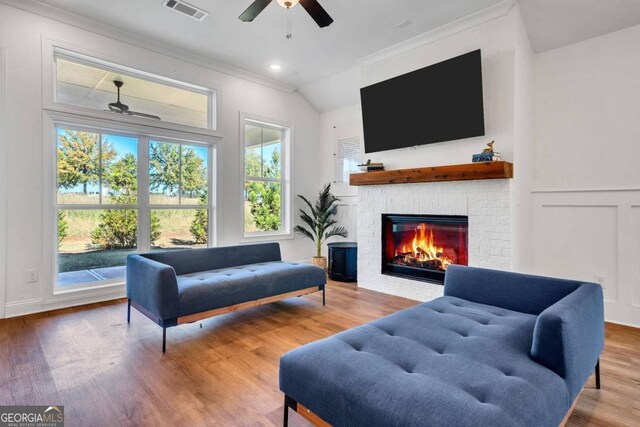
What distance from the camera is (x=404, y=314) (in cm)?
196

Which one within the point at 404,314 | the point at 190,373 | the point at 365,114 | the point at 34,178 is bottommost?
the point at 190,373

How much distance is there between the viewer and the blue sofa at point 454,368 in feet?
3.55

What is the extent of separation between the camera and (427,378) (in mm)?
1227

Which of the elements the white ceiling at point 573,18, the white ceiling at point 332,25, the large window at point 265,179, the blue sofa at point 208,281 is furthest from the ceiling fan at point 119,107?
the white ceiling at point 573,18

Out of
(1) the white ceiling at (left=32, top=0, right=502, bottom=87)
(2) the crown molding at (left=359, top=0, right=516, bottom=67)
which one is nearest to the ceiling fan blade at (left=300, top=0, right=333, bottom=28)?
(1) the white ceiling at (left=32, top=0, right=502, bottom=87)

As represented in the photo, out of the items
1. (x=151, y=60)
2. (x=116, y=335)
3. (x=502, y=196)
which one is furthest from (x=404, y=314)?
(x=151, y=60)

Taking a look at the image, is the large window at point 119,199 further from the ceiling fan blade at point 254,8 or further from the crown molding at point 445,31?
the crown molding at point 445,31

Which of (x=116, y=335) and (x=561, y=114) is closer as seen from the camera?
(x=116, y=335)

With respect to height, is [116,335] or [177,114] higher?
[177,114]

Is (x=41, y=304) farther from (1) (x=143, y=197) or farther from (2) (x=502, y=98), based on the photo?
(2) (x=502, y=98)

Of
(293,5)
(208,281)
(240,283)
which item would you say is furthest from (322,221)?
(293,5)

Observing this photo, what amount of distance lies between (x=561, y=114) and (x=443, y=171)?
Result: 1.38 m

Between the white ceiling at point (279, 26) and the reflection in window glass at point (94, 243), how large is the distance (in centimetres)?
214

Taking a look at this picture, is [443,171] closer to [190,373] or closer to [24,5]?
[190,373]
